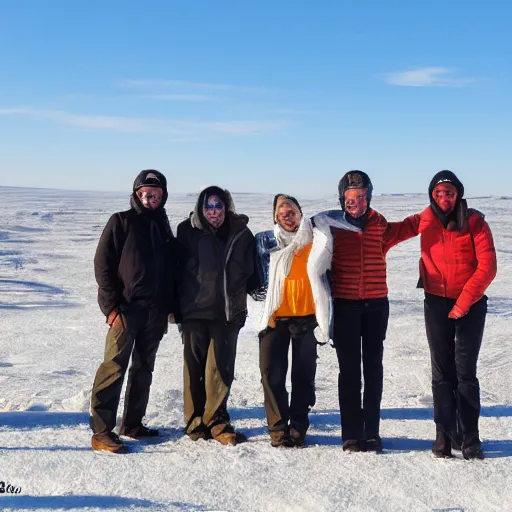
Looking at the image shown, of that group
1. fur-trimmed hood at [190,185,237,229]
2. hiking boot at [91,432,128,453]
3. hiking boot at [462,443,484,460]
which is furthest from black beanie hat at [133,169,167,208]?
hiking boot at [462,443,484,460]

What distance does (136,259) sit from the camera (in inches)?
142

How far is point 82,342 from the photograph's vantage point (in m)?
6.55

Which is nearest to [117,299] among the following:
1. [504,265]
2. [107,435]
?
[107,435]

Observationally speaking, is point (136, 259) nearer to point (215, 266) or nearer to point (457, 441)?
point (215, 266)

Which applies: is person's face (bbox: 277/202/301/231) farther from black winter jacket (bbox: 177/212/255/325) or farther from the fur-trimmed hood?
the fur-trimmed hood

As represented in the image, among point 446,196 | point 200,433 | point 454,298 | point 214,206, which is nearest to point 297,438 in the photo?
point 200,433

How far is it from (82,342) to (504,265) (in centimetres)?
858

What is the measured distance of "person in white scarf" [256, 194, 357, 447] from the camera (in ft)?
11.6

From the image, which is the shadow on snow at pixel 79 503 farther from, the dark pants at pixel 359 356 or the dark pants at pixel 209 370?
the dark pants at pixel 359 356

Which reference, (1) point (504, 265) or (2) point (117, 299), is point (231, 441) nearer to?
(2) point (117, 299)

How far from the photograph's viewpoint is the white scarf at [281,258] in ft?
11.7

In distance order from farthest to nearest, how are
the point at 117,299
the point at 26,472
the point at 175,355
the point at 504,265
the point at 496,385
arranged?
the point at 504,265 < the point at 175,355 < the point at 496,385 < the point at 117,299 < the point at 26,472

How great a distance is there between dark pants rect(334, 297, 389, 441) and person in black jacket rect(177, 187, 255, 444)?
2.01 feet

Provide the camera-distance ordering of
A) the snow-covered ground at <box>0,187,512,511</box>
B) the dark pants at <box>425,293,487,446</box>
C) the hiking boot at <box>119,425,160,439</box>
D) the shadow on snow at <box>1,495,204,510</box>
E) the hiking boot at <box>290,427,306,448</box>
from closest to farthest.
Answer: the shadow on snow at <box>1,495,204,510</box> → the snow-covered ground at <box>0,187,512,511</box> → the dark pants at <box>425,293,487,446</box> → the hiking boot at <box>290,427,306,448</box> → the hiking boot at <box>119,425,160,439</box>
